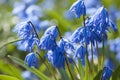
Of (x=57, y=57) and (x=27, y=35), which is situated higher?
(x=27, y=35)

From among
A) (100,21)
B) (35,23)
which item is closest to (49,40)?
(100,21)

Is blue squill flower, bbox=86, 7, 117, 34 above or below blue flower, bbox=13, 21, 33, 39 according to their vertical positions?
below

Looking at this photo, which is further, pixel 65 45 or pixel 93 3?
pixel 93 3

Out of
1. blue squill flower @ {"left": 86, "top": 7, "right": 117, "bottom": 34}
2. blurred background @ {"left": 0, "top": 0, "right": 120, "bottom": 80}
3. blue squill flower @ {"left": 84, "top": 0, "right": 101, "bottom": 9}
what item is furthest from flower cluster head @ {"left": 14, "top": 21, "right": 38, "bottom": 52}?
blue squill flower @ {"left": 84, "top": 0, "right": 101, "bottom": 9}

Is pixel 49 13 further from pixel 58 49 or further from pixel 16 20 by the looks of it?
pixel 58 49

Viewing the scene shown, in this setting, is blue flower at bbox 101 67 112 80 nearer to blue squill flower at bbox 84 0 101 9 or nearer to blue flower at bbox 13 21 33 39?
blue flower at bbox 13 21 33 39

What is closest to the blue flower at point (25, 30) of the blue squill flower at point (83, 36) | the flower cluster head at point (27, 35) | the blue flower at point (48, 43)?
the flower cluster head at point (27, 35)

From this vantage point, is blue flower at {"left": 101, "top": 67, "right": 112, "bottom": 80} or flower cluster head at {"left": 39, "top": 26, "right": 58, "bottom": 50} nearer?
flower cluster head at {"left": 39, "top": 26, "right": 58, "bottom": 50}

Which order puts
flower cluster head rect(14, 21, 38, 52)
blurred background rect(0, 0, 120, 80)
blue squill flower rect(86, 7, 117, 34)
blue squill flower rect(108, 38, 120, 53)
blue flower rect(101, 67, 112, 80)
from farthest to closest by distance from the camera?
blurred background rect(0, 0, 120, 80), blue squill flower rect(108, 38, 120, 53), blue flower rect(101, 67, 112, 80), flower cluster head rect(14, 21, 38, 52), blue squill flower rect(86, 7, 117, 34)

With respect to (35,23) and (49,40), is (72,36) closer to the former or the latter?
(49,40)

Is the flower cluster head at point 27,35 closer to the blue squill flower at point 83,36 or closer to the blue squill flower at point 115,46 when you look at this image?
the blue squill flower at point 83,36

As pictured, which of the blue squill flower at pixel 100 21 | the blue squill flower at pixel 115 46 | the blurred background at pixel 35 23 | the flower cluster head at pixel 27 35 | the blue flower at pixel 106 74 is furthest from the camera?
the blurred background at pixel 35 23
